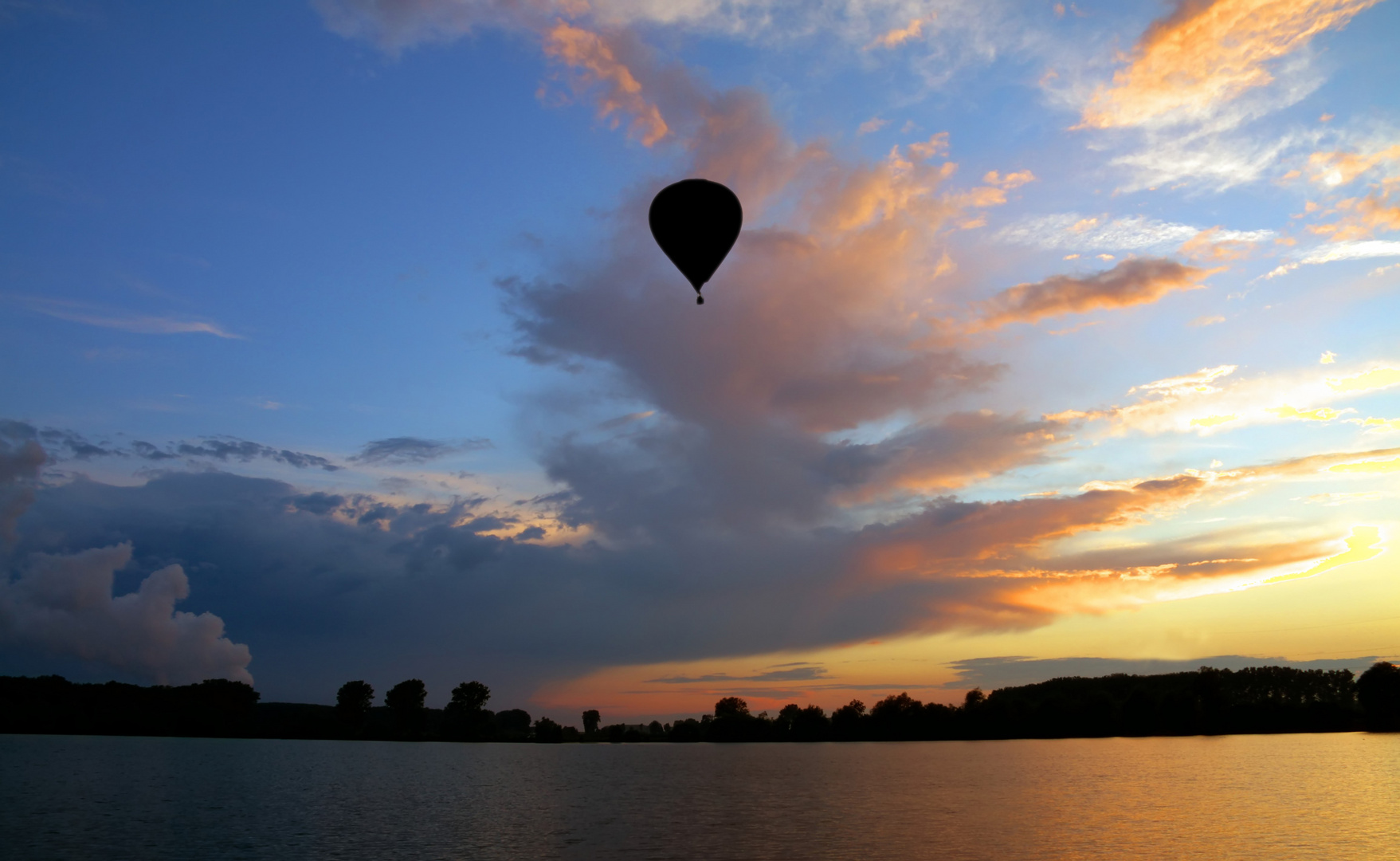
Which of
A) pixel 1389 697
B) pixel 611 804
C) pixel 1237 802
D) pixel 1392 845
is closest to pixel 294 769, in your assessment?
pixel 611 804

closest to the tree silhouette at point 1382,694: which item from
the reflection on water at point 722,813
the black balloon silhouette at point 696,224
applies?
the reflection on water at point 722,813

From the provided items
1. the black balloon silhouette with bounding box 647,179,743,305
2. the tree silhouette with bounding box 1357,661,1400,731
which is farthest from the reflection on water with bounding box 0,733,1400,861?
the tree silhouette with bounding box 1357,661,1400,731

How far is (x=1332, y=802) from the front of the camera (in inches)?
2409

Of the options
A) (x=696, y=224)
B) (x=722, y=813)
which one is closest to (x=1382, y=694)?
(x=722, y=813)

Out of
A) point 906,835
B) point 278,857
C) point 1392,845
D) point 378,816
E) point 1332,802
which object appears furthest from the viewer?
point 1332,802

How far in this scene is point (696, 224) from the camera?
108 ft

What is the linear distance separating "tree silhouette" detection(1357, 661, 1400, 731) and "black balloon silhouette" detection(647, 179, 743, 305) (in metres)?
204

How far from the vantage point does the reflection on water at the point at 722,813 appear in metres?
40.9

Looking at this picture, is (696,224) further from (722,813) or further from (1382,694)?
(1382,694)

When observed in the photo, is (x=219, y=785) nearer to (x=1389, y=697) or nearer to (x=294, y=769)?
(x=294, y=769)

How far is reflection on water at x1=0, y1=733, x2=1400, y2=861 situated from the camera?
40.9 meters

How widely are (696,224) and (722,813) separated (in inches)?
1633

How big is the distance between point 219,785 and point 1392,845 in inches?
3626

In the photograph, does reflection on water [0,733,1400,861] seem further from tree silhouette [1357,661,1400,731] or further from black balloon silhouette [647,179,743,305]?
tree silhouette [1357,661,1400,731]
